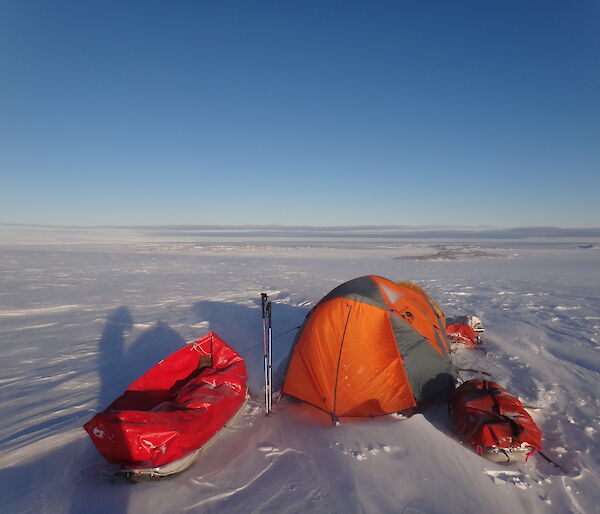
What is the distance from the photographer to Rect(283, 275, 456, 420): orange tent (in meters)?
4.53

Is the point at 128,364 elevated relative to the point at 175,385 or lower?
lower

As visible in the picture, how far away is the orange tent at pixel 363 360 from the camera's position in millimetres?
4527

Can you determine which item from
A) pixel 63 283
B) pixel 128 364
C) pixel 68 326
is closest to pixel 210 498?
pixel 128 364

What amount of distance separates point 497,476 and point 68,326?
376 inches

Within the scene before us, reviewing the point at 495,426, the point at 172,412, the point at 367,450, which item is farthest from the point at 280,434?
the point at 495,426

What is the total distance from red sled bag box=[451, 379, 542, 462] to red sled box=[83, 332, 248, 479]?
8.96 feet

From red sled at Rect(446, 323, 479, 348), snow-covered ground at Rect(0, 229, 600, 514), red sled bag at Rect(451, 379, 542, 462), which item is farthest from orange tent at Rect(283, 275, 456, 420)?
red sled at Rect(446, 323, 479, 348)

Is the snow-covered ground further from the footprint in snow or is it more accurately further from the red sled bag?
the red sled bag

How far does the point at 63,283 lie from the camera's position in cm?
1488

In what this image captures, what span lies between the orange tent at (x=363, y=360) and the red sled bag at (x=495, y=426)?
0.65 m

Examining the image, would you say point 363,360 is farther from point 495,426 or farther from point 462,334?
point 462,334

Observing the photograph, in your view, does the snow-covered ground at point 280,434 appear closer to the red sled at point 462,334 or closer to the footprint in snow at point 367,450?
the footprint in snow at point 367,450

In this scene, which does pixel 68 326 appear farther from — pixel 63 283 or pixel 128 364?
pixel 63 283

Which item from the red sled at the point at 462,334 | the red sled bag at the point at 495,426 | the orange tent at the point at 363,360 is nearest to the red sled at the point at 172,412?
the orange tent at the point at 363,360
